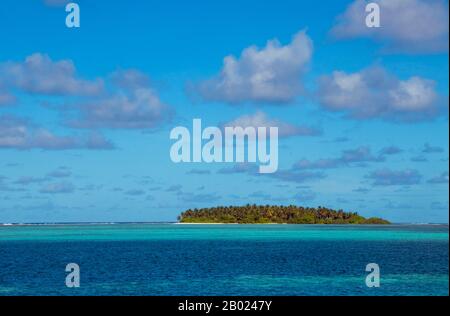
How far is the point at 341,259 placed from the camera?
4722 inches

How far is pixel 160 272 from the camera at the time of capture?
93.1 meters

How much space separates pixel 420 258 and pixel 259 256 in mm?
34459

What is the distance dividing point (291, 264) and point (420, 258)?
33898 mm

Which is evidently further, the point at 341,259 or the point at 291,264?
the point at 341,259

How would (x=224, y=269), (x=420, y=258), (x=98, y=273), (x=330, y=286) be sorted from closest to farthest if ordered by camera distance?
(x=330, y=286) < (x=98, y=273) < (x=224, y=269) < (x=420, y=258)
